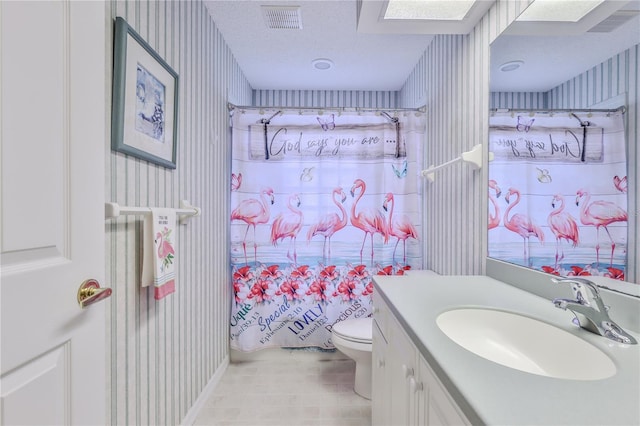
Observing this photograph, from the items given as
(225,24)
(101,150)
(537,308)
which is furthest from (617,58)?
(225,24)

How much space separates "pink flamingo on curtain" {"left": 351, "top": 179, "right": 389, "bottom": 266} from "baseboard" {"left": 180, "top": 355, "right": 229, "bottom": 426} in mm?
1313

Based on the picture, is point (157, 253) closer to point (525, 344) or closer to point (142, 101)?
point (142, 101)

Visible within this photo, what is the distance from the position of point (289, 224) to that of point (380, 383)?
4.05ft

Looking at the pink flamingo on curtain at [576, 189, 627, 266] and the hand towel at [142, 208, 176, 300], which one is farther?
the hand towel at [142, 208, 176, 300]

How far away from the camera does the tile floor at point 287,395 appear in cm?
163

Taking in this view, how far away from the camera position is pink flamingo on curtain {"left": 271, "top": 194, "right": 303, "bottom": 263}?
7.17ft

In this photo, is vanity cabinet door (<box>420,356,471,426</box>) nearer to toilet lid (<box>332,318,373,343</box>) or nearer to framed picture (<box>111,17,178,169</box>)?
toilet lid (<box>332,318,373,343</box>)

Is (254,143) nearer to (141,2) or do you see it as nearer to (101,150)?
(141,2)

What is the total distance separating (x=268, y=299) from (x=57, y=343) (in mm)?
1657

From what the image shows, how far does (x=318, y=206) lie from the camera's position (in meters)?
2.20

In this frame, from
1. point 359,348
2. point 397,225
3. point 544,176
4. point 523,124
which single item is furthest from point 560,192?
point 359,348

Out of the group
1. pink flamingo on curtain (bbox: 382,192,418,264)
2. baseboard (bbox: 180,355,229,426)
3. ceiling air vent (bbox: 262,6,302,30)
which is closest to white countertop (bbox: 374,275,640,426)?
pink flamingo on curtain (bbox: 382,192,418,264)

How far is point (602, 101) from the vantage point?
872 mm

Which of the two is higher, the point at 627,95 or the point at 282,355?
the point at 627,95
